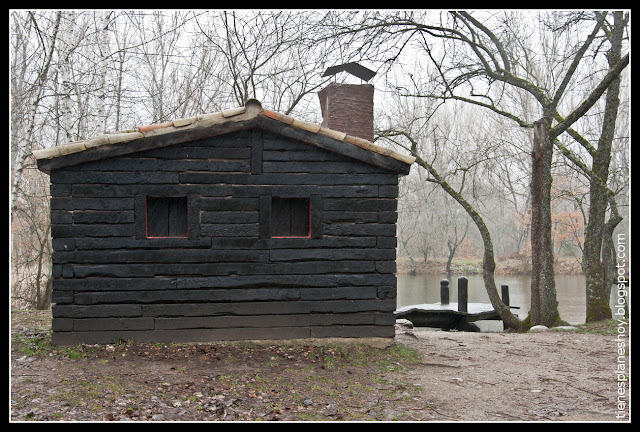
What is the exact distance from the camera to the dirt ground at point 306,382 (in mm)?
5934

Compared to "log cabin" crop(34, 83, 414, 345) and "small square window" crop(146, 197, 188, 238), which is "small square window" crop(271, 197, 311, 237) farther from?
"small square window" crop(146, 197, 188, 238)

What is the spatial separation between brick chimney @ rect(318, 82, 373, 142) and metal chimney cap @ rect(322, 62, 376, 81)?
1393mm

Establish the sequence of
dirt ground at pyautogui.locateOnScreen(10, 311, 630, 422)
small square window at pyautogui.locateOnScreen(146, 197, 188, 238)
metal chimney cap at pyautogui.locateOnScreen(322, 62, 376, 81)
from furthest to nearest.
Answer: metal chimney cap at pyautogui.locateOnScreen(322, 62, 376, 81), small square window at pyautogui.locateOnScreen(146, 197, 188, 238), dirt ground at pyautogui.locateOnScreen(10, 311, 630, 422)

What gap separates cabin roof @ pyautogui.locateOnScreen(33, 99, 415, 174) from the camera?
784cm

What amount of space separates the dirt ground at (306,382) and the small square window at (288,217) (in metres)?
→ 1.63

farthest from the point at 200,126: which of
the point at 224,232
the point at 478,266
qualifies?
the point at 478,266

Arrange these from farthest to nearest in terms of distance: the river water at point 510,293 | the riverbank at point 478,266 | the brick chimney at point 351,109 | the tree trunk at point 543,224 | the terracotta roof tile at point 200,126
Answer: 1. the riverbank at point 478,266
2. the river water at point 510,293
3. the tree trunk at point 543,224
4. the brick chimney at point 351,109
5. the terracotta roof tile at point 200,126

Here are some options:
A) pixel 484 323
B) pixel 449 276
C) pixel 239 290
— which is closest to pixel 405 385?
pixel 239 290

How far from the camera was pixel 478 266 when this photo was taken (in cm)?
3416

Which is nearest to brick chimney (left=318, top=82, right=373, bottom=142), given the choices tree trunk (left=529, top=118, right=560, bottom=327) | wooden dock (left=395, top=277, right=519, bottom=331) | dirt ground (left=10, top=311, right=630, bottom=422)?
dirt ground (left=10, top=311, right=630, bottom=422)

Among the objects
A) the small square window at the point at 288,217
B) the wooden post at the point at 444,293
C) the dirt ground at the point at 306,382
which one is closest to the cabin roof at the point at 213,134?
the small square window at the point at 288,217

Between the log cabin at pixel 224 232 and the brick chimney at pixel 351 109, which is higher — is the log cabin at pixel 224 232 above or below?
below

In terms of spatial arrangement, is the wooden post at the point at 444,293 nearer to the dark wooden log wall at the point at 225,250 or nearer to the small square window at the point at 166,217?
the dark wooden log wall at the point at 225,250

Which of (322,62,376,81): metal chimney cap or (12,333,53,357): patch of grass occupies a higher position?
(322,62,376,81): metal chimney cap
